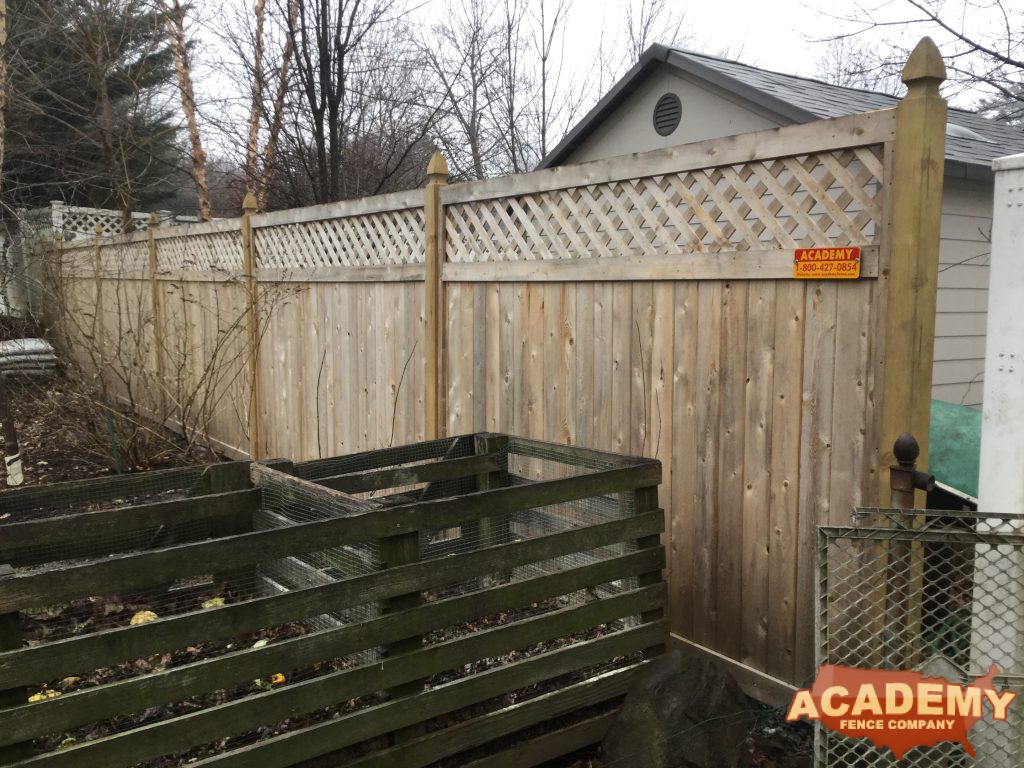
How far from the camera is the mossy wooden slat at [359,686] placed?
6.63 ft

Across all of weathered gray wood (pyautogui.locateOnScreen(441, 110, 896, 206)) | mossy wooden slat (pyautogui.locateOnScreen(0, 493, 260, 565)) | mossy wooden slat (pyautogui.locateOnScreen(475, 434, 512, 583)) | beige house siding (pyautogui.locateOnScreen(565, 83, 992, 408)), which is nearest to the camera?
mossy wooden slat (pyautogui.locateOnScreen(0, 493, 260, 565))

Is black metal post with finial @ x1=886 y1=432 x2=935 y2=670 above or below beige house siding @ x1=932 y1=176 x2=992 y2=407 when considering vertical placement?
below

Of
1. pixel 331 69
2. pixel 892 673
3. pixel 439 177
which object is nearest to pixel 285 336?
pixel 439 177

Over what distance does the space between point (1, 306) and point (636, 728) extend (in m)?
14.8

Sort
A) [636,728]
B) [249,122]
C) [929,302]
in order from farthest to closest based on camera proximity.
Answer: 1. [249,122]
2. [636,728]
3. [929,302]

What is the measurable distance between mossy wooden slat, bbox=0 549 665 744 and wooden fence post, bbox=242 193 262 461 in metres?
4.55

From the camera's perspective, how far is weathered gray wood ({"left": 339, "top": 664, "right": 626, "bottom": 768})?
2486mm

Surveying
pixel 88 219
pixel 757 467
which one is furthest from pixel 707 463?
pixel 88 219

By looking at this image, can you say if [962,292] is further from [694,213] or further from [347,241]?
[347,241]

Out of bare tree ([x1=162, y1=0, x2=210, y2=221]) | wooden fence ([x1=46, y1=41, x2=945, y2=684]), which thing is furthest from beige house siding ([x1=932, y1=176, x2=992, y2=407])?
bare tree ([x1=162, y1=0, x2=210, y2=221])

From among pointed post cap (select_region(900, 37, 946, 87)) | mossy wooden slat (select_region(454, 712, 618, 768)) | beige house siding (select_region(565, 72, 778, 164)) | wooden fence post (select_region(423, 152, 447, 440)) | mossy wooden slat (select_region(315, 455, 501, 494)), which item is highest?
beige house siding (select_region(565, 72, 778, 164))

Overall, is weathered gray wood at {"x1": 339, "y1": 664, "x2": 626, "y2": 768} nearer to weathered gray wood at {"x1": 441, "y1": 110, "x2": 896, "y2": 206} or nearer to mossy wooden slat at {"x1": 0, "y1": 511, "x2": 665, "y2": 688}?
mossy wooden slat at {"x1": 0, "y1": 511, "x2": 665, "y2": 688}

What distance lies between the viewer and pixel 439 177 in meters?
4.71

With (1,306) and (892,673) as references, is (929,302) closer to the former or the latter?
(892,673)
